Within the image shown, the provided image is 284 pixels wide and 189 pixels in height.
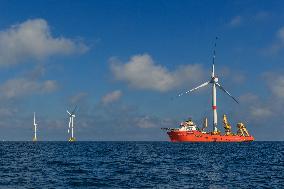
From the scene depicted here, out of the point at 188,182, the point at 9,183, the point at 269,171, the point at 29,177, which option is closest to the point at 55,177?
the point at 29,177

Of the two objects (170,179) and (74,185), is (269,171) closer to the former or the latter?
(170,179)

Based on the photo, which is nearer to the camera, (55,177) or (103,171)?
(55,177)

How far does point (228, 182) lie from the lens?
49812mm

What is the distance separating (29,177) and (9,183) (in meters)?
5.72

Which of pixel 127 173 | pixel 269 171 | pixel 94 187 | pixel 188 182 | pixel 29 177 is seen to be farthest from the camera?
pixel 269 171

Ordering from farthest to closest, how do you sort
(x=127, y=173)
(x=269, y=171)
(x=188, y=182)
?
(x=269, y=171) → (x=127, y=173) → (x=188, y=182)

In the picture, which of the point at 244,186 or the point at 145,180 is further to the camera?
the point at 145,180

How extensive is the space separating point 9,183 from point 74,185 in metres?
7.27

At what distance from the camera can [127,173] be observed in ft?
192

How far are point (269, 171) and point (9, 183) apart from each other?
37.1 meters

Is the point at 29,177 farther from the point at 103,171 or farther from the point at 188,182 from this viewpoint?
the point at 188,182

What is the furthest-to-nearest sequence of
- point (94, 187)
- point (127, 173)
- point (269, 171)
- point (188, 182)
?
point (269, 171) → point (127, 173) → point (188, 182) → point (94, 187)

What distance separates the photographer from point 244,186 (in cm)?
4659

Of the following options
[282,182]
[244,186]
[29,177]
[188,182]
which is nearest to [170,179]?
[188,182]
